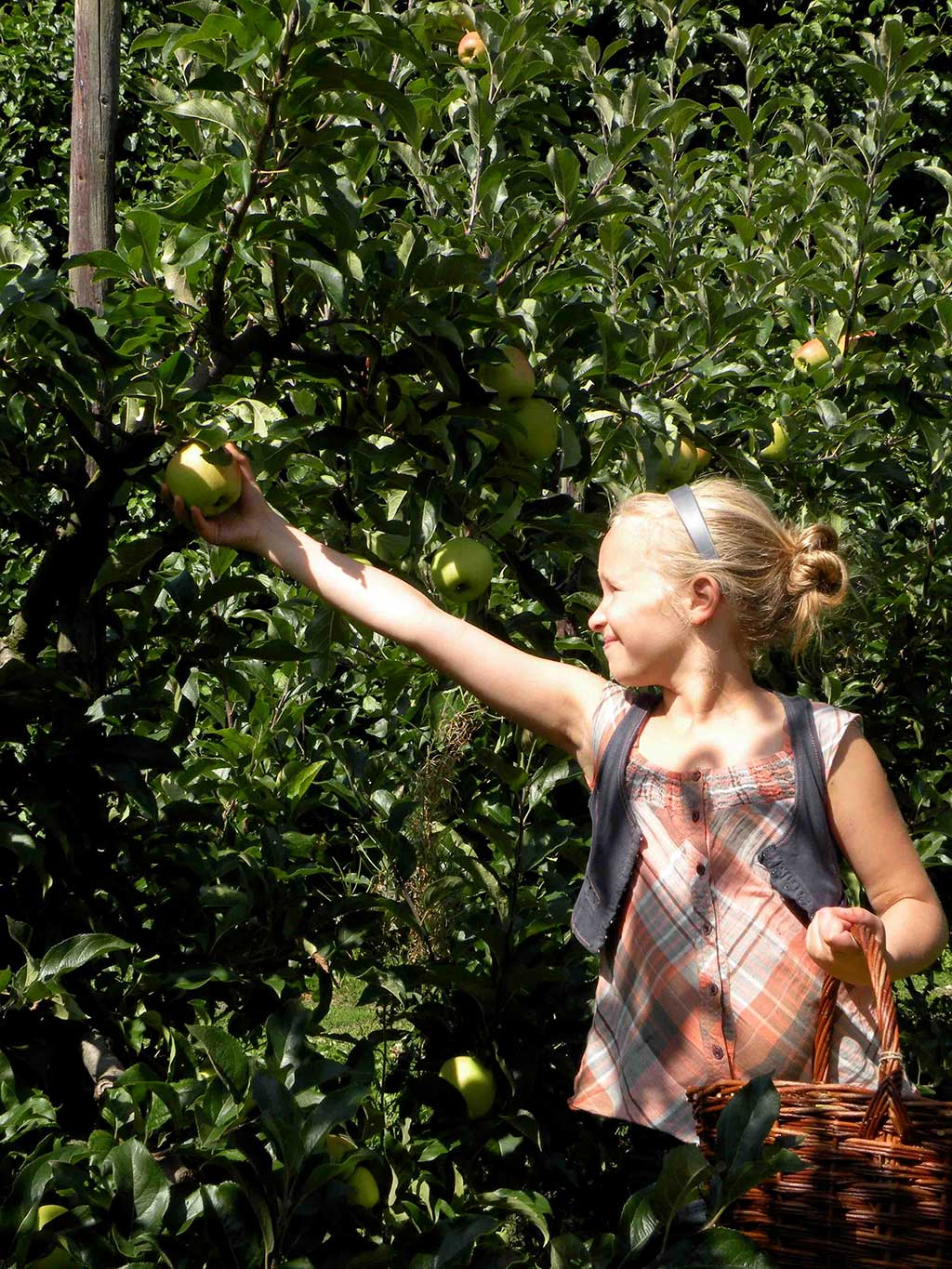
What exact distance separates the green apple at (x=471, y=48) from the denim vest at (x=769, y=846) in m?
1.19

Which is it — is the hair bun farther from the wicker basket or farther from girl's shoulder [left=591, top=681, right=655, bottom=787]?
the wicker basket

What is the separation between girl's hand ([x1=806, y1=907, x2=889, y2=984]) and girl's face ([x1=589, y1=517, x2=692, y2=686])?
47 centimetres

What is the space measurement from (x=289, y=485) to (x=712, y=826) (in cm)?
74

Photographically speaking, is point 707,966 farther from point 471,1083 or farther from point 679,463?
point 679,463

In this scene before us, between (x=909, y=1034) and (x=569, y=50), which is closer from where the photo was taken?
(x=569, y=50)

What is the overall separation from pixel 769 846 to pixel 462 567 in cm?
53

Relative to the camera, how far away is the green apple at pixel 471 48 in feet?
7.86

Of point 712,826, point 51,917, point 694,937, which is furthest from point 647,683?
point 51,917

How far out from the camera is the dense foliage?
1.40 metres

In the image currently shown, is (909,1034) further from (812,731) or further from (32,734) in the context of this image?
(32,734)

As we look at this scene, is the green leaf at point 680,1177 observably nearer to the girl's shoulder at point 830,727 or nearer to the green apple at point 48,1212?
the green apple at point 48,1212

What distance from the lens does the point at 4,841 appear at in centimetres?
162

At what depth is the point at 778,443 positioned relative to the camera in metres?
2.51

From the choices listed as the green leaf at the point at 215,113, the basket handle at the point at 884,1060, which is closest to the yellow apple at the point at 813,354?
the green leaf at the point at 215,113
